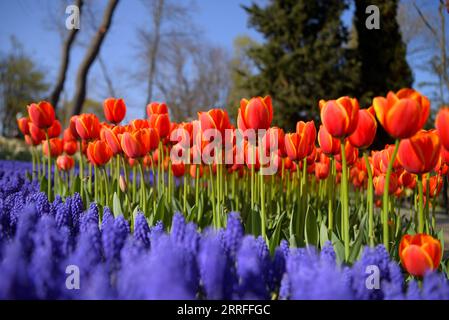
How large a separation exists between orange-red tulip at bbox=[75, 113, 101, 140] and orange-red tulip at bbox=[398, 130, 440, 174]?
5.08ft

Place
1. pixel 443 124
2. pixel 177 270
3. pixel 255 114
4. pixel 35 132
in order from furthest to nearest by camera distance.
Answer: pixel 35 132 → pixel 255 114 → pixel 443 124 → pixel 177 270

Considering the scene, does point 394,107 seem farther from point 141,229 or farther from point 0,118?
point 0,118

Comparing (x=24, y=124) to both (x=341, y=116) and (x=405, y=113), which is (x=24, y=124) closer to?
(x=341, y=116)

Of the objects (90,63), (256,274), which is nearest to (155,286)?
(256,274)

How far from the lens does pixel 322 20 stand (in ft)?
43.5

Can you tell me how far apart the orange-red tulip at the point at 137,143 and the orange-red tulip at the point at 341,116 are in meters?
0.85

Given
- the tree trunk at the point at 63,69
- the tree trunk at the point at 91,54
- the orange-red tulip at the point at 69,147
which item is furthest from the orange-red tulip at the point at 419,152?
the tree trunk at the point at 63,69

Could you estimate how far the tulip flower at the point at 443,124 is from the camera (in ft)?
3.72

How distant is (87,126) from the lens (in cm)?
216

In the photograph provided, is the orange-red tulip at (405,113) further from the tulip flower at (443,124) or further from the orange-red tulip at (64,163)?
the orange-red tulip at (64,163)

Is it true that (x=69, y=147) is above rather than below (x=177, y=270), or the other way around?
above

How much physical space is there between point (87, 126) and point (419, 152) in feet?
5.30

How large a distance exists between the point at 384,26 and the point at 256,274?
42.4 ft

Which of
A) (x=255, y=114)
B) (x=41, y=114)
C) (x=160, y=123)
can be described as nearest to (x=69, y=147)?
(x=41, y=114)
